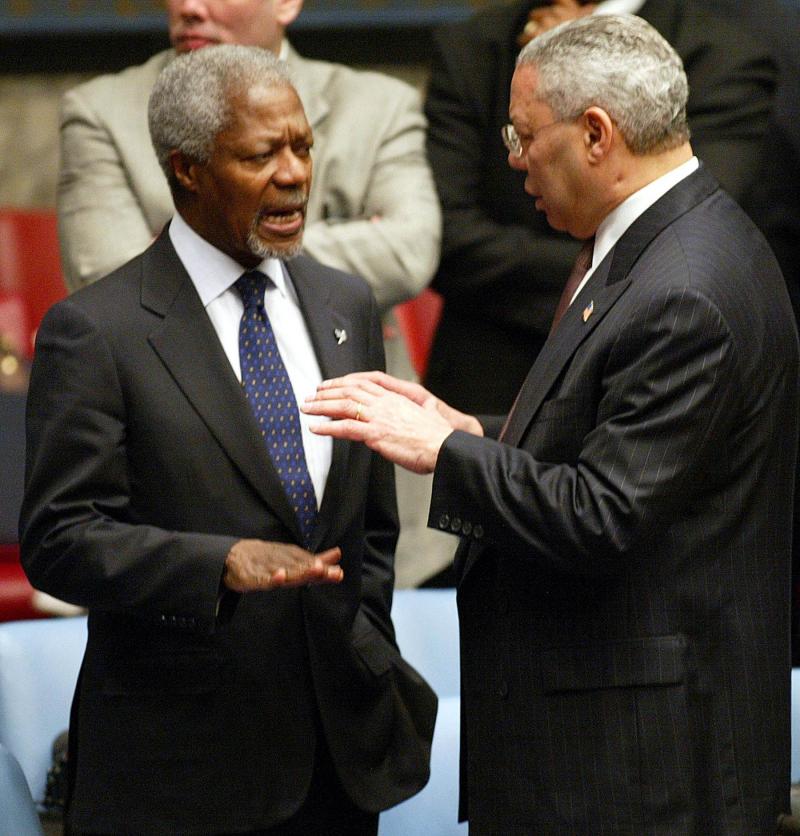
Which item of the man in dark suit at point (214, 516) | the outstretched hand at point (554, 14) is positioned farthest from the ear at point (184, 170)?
the outstretched hand at point (554, 14)

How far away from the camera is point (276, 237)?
2.65 m

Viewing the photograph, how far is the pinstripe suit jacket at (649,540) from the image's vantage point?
2289 mm

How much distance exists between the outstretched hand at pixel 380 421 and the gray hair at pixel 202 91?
500 mm

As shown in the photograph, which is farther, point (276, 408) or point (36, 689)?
point (36, 689)

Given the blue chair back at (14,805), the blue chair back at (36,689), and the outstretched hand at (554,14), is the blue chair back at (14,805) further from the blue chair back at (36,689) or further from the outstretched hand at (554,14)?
the outstretched hand at (554,14)

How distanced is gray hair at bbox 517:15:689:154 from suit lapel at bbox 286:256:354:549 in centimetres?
53

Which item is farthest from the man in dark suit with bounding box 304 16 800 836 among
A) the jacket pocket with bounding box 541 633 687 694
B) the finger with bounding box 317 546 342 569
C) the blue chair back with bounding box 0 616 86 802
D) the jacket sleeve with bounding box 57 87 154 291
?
the jacket sleeve with bounding box 57 87 154 291

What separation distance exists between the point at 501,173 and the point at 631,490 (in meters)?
1.57

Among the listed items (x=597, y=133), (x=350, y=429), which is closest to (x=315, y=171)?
(x=597, y=133)

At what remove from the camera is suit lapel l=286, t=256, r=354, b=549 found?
2.63m

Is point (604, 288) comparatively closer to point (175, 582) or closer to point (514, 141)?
point (514, 141)

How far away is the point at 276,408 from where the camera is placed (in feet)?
8.62

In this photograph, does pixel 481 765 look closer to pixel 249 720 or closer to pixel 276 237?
pixel 249 720

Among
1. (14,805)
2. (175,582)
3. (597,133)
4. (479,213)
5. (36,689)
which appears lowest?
(36,689)
